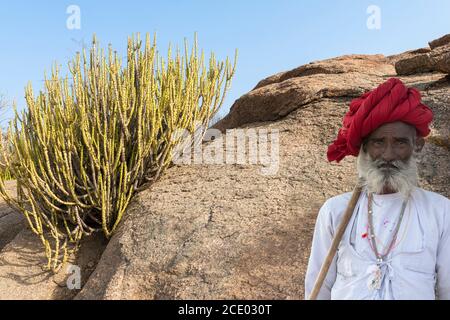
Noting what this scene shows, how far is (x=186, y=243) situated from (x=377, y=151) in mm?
2380

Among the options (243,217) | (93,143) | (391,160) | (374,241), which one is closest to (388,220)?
(374,241)

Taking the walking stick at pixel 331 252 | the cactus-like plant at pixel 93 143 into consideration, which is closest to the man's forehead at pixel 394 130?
the walking stick at pixel 331 252

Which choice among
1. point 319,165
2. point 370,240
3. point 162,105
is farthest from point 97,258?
point 370,240

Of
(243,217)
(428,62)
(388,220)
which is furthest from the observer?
(428,62)

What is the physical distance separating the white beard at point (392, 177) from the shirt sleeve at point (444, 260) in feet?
0.70

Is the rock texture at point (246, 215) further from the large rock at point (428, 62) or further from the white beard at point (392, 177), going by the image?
the white beard at point (392, 177)

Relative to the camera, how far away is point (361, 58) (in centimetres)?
923

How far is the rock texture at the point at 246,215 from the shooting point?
392 cm

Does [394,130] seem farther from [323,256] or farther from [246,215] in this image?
[246,215]

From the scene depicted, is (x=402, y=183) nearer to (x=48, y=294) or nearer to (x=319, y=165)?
(x=319, y=165)

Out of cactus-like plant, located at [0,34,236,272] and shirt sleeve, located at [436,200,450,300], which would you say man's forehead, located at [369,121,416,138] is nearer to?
shirt sleeve, located at [436,200,450,300]

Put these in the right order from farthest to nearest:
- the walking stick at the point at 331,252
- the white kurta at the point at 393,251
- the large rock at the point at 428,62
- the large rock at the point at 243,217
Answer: the large rock at the point at 428,62, the large rock at the point at 243,217, the walking stick at the point at 331,252, the white kurta at the point at 393,251

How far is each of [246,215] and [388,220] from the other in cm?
229

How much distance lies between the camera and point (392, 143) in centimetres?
246
